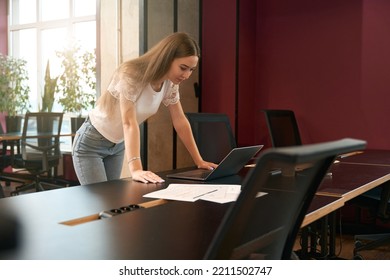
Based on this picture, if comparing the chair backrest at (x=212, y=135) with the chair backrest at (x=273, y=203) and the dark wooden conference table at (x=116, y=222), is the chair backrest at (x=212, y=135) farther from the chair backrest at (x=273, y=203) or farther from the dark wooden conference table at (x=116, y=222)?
the chair backrest at (x=273, y=203)

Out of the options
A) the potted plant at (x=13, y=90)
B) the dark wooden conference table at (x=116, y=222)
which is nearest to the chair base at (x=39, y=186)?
the potted plant at (x=13, y=90)

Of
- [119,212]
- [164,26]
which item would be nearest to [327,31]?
[164,26]

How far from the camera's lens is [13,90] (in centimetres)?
335

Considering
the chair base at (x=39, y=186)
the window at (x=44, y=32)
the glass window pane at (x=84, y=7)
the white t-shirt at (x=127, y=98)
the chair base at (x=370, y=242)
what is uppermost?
the glass window pane at (x=84, y=7)

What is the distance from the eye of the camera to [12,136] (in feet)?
11.4

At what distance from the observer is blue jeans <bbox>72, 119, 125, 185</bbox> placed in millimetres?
2305

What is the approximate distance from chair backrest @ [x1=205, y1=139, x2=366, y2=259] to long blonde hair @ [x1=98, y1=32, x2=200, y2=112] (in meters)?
1.23

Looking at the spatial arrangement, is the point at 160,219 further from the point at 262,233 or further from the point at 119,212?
the point at 262,233

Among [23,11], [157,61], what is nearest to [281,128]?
[157,61]

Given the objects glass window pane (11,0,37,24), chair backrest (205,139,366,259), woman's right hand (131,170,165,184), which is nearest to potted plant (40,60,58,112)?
glass window pane (11,0,37,24)

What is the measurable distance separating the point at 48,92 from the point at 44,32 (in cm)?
47

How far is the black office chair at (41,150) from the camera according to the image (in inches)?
147

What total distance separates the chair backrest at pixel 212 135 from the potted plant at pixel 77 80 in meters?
1.39

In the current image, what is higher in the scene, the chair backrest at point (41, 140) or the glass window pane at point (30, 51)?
the glass window pane at point (30, 51)
